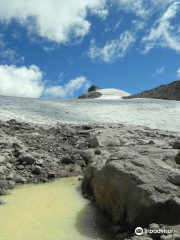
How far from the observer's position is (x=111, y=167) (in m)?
6.92

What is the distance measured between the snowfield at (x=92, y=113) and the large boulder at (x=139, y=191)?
11.9 m

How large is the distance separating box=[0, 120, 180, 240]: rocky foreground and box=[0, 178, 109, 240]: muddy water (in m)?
0.36

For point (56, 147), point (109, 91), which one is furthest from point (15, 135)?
point (109, 91)

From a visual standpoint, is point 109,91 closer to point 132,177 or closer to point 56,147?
point 56,147

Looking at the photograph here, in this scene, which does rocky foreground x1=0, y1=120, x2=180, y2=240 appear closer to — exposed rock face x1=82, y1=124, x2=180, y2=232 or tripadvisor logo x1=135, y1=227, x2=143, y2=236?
exposed rock face x1=82, y1=124, x2=180, y2=232

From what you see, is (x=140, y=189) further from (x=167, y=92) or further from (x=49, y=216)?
(x=167, y=92)

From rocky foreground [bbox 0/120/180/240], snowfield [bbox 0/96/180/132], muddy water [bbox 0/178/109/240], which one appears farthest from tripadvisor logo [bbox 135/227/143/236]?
snowfield [bbox 0/96/180/132]

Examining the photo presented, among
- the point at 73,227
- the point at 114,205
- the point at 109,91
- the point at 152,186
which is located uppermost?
the point at 109,91

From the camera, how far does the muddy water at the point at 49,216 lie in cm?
612

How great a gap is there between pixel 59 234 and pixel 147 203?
1778 mm

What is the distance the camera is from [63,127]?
17.1 m

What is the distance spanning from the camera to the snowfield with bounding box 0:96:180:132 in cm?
2001

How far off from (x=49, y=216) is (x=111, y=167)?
1.80 metres
